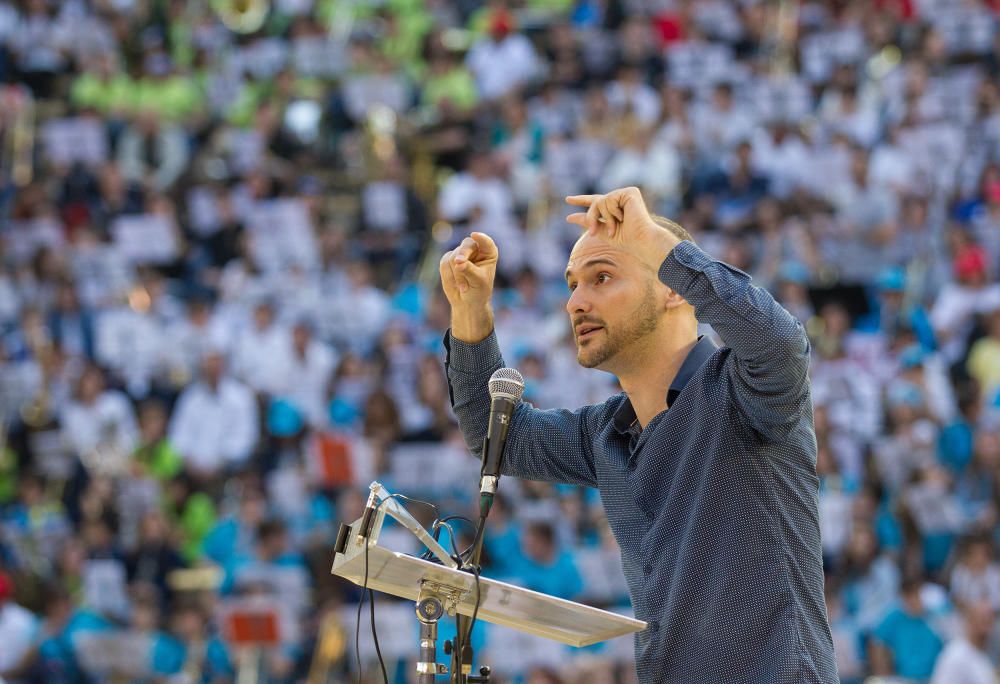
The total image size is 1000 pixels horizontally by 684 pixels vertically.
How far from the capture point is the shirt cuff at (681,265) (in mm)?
2885

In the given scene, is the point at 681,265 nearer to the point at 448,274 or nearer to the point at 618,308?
the point at 618,308

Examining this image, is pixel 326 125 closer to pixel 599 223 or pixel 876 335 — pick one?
pixel 876 335

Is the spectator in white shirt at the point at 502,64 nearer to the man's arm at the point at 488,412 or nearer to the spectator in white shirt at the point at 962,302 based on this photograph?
the spectator in white shirt at the point at 962,302

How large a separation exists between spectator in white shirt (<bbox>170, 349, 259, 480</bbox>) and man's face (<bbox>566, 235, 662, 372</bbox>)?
8.53m

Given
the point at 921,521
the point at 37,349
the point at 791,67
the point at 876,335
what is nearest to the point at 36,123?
the point at 37,349

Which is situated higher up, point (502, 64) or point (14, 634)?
point (502, 64)

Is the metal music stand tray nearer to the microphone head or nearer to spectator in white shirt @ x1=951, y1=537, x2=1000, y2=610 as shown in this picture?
the microphone head

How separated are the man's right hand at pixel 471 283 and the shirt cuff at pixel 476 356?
15 mm

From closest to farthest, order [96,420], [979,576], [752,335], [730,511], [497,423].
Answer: [752,335] < [730,511] < [497,423] < [979,576] < [96,420]

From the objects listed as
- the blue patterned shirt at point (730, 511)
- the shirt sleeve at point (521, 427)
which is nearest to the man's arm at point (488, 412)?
the shirt sleeve at point (521, 427)

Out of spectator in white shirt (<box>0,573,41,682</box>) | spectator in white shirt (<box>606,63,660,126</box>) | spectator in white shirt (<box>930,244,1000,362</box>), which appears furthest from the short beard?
spectator in white shirt (<box>606,63,660,126</box>)

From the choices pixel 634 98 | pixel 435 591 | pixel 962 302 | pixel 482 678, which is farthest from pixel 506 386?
pixel 634 98

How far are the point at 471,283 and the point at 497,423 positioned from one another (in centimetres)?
56

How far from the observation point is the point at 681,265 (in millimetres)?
2896
